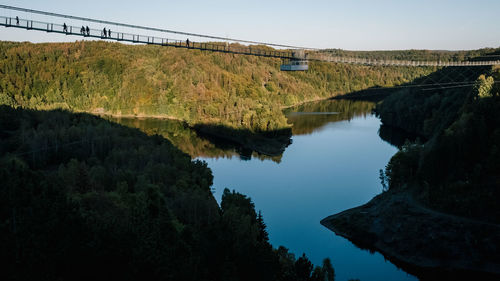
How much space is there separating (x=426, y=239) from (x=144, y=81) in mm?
91179

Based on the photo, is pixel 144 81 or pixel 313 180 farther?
pixel 144 81

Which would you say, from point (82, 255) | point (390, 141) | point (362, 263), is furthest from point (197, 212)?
point (390, 141)

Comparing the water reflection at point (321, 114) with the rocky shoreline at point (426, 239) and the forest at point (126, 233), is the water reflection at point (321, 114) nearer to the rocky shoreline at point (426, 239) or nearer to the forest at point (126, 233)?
the rocky shoreline at point (426, 239)

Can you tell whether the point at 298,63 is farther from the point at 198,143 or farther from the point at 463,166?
the point at 198,143

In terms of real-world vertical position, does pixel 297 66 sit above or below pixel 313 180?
above

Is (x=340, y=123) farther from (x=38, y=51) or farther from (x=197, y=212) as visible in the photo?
(x=38, y=51)

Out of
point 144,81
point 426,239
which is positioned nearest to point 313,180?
point 426,239

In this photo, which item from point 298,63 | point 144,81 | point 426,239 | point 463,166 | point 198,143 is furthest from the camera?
point 144,81

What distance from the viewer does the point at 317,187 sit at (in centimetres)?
3969

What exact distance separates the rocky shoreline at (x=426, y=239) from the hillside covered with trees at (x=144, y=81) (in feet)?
158

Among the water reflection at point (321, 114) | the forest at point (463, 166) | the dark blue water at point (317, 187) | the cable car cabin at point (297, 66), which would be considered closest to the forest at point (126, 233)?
the dark blue water at point (317, 187)

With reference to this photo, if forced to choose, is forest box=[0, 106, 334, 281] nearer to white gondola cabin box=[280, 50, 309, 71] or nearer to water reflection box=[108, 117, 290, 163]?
white gondola cabin box=[280, 50, 309, 71]

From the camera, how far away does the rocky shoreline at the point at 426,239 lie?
25453 millimetres

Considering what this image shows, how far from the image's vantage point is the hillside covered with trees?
9533cm
